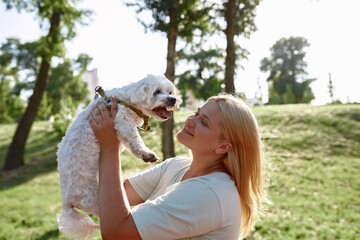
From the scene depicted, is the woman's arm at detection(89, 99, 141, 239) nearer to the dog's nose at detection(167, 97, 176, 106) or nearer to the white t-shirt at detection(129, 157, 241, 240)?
the white t-shirt at detection(129, 157, 241, 240)

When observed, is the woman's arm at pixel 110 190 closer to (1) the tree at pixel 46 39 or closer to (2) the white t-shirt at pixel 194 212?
(2) the white t-shirt at pixel 194 212

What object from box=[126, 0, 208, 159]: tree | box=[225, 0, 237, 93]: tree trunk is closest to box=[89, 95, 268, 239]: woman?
box=[225, 0, 237, 93]: tree trunk

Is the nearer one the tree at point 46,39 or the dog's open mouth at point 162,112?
the dog's open mouth at point 162,112

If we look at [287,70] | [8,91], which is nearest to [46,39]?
[8,91]

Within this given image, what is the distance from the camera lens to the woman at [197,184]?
1.65 meters

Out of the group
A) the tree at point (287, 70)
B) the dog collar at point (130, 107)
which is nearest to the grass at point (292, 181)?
the dog collar at point (130, 107)

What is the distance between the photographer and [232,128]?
1.96 meters

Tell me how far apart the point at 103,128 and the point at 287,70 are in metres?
47.8

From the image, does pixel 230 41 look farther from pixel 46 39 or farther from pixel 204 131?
pixel 46 39

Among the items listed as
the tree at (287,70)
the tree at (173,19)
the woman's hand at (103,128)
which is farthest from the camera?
the tree at (287,70)

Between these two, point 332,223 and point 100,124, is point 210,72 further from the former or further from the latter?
point 100,124

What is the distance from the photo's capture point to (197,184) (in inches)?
69.4

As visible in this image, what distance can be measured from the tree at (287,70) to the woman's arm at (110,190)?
147ft

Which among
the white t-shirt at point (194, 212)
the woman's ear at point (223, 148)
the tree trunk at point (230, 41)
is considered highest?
the tree trunk at point (230, 41)
